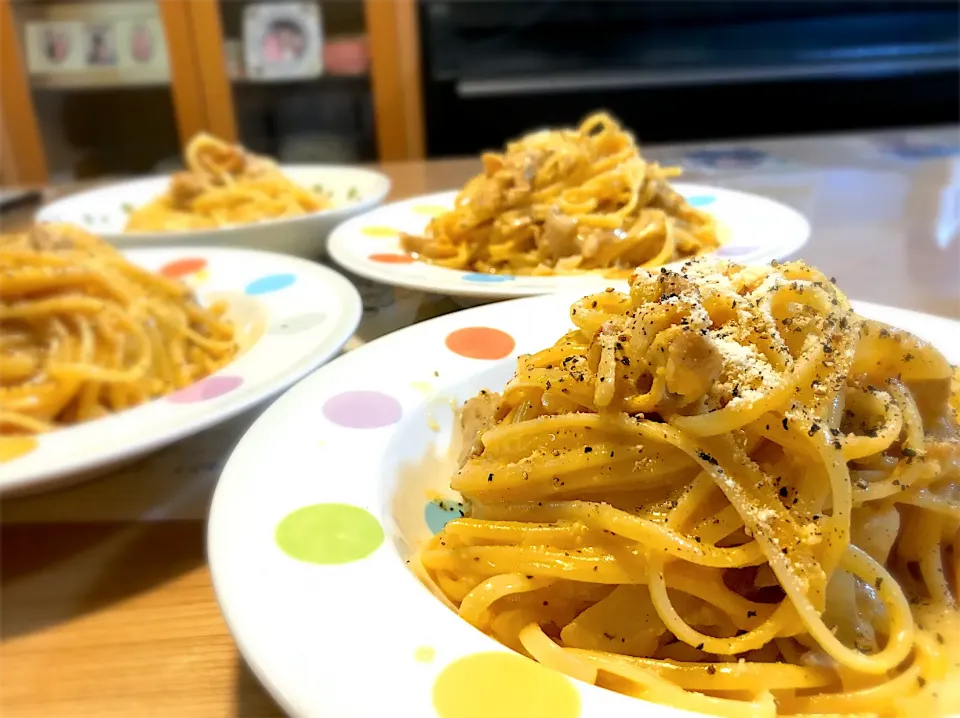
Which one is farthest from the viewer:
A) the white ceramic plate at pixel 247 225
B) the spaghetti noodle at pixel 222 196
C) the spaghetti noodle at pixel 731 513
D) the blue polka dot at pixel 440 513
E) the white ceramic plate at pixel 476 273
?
the spaghetti noodle at pixel 222 196

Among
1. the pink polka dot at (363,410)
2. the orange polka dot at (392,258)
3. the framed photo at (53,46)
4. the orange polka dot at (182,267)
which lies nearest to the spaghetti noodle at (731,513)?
the pink polka dot at (363,410)

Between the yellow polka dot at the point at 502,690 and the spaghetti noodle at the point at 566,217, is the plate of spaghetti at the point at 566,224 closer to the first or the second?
the spaghetti noodle at the point at 566,217

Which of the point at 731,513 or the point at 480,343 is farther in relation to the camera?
the point at 480,343

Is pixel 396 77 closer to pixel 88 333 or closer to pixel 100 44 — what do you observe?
pixel 100 44

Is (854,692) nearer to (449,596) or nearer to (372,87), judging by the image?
(449,596)

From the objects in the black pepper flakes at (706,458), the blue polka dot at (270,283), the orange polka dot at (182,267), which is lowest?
the orange polka dot at (182,267)

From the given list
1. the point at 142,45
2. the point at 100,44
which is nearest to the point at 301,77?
the point at 142,45

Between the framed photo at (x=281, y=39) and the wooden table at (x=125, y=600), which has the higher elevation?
the framed photo at (x=281, y=39)

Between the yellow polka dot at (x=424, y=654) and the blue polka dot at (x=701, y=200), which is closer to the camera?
the yellow polka dot at (x=424, y=654)
